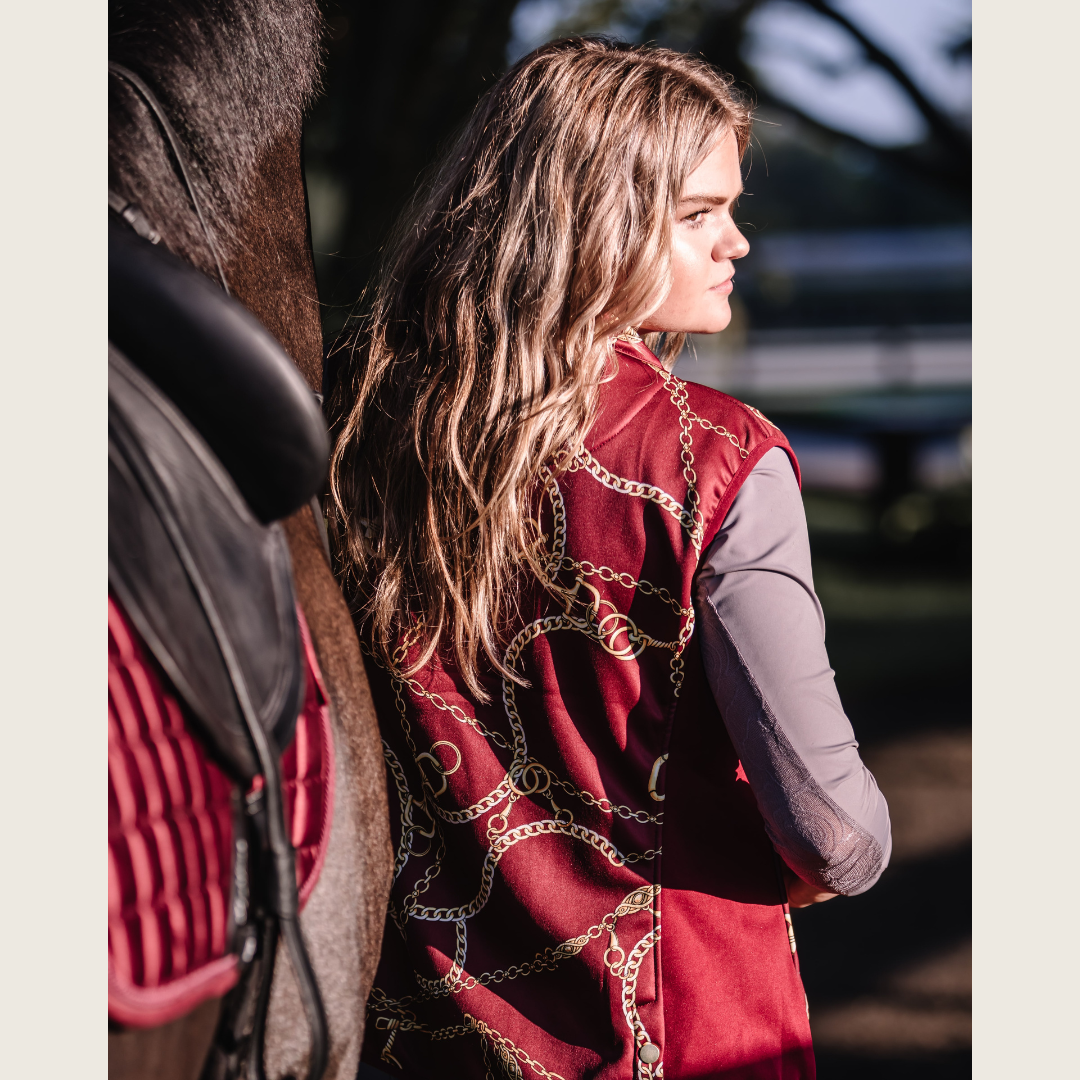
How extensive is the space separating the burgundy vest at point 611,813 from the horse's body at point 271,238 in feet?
0.48

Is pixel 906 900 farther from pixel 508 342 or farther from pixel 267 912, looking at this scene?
pixel 267 912

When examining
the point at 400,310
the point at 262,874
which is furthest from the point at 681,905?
the point at 400,310

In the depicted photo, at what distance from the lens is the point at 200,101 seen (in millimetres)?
958

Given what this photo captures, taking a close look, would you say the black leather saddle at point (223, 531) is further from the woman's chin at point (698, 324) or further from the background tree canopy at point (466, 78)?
the background tree canopy at point (466, 78)

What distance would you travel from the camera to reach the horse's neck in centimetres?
100

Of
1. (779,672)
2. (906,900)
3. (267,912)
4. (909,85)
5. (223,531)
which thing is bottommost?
(906,900)

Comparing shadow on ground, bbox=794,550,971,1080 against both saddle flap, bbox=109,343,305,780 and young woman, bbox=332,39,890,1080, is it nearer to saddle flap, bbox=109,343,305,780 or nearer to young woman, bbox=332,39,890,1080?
young woman, bbox=332,39,890,1080

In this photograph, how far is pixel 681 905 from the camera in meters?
1.07

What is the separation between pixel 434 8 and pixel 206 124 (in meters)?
4.01

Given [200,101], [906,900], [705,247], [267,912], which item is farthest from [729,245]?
[906,900]

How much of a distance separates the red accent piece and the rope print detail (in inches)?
13.7

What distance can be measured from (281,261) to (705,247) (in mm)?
483

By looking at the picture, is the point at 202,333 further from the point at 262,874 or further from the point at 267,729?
the point at 262,874

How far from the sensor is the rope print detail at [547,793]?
101 cm
